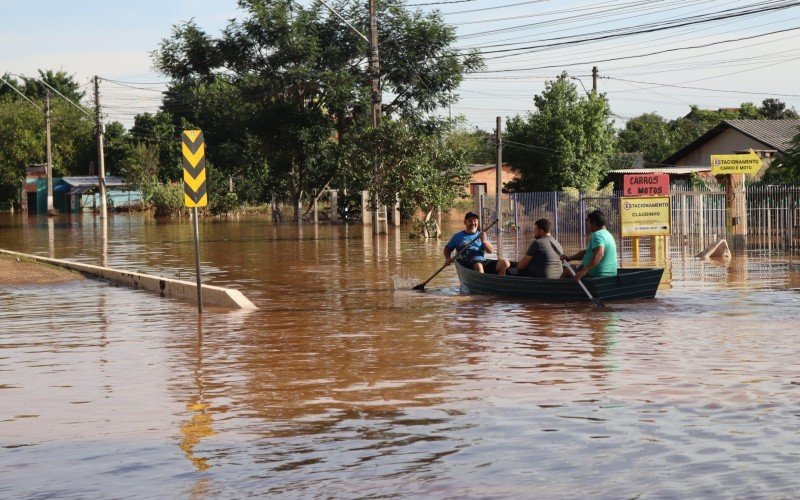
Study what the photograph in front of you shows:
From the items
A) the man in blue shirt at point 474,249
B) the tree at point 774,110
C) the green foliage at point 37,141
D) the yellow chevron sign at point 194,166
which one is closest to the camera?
the yellow chevron sign at point 194,166

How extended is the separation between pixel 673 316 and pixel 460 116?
134 ft

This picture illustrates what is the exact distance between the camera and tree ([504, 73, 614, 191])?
5778cm

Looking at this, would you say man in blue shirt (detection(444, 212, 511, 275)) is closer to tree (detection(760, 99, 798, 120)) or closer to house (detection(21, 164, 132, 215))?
tree (detection(760, 99, 798, 120))

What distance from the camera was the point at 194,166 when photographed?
17.5 metres

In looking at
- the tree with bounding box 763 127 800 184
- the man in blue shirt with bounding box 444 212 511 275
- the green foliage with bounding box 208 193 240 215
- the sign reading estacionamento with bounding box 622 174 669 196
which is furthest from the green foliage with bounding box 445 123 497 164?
the man in blue shirt with bounding box 444 212 511 275

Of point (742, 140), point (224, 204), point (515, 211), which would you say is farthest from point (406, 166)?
point (224, 204)

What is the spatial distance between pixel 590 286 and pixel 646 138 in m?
66.0

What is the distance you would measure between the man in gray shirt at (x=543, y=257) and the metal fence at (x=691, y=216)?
12089 mm

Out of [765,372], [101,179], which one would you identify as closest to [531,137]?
[101,179]

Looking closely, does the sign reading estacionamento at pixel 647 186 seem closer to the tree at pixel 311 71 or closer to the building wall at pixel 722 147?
the building wall at pixel 722 147

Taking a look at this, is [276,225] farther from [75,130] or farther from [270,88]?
[75,130]

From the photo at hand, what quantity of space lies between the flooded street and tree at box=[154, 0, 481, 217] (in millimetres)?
38766

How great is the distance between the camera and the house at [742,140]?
161 feet

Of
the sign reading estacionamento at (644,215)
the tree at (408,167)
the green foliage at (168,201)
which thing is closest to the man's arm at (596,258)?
the sign reading estacionamento at (644,215)
